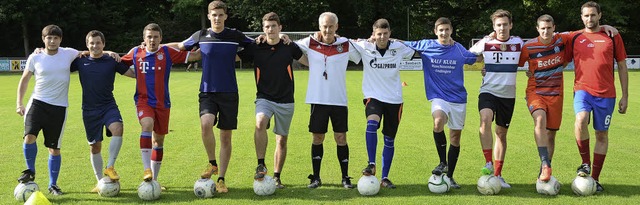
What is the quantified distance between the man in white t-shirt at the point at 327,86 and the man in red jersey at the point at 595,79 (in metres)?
2.76

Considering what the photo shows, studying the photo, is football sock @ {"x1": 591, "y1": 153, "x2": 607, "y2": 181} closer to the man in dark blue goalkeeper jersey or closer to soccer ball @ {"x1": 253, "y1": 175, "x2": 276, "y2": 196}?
soccer ball @ {"x1": 253, "y1": 175, "x2": 276, "y2": 196}

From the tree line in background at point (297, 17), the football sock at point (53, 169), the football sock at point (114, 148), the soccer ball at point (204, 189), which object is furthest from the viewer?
the tree line in background at point (297, 17)

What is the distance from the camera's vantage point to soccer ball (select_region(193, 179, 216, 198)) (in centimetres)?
633

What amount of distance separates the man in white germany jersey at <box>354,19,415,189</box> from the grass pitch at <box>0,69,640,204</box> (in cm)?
56

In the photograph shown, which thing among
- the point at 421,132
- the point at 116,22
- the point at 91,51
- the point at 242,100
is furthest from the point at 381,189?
the point at 116,22

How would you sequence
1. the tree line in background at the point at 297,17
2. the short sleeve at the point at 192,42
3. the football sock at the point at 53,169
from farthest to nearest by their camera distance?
1. the tree line in background at the point at 297,17
2. the short sleeve at the point at 192,42
3. the football sock at the point at 53,169

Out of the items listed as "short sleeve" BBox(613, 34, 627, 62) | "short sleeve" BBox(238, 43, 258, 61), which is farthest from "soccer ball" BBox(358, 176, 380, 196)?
"short sleeve" BBox(613, 34, 627, 62)

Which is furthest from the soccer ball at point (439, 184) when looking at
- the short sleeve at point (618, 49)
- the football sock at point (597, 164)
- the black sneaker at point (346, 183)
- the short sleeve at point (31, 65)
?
the short sleeve at point (31, 65)

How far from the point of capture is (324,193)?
659 centimetres

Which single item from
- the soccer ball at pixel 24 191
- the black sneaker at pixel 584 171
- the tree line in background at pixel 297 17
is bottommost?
the soccer ball at pixel 24 191

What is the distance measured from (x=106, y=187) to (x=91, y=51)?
161cm

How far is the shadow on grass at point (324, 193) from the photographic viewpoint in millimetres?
6312

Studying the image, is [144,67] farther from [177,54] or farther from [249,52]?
[249,52]

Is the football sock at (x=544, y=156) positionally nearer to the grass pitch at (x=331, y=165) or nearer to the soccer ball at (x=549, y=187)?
the soccer ball at (x=549, y=187)
